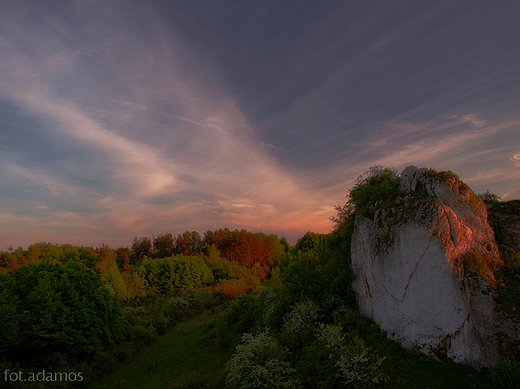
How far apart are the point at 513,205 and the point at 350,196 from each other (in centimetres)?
888

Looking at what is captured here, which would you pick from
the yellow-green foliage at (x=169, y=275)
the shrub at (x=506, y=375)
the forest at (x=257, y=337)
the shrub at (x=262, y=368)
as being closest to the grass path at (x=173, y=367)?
the forest at (x=257, y=337)

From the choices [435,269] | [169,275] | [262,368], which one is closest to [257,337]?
[262,368]

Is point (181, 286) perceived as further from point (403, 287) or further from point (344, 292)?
point (403, 287)

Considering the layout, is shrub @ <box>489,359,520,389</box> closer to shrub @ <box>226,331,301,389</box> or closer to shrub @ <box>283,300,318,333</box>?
shrub @ <box>226,331,301,389</box>

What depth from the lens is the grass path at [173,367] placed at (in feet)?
52.4

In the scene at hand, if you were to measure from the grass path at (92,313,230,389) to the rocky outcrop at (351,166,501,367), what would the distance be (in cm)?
1010

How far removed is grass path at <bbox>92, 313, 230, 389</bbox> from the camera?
16.0 m

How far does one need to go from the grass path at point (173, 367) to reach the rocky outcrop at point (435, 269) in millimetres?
10103

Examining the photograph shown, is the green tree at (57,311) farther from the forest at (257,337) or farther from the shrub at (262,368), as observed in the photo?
the shrub at (262,368)

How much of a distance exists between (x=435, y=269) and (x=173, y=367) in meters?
18.9

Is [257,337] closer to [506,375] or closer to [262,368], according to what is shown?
[262,368]

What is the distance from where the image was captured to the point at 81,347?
2052cm

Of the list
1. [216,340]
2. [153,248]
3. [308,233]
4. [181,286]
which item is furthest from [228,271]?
[216,340]

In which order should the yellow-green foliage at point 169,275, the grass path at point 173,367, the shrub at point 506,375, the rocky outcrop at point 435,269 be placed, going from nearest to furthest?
1. the shrub at point 506,375
2. the rocky outcrop at point 435,269
3. the grass path at point 173,367
4. the yellow-green foliage at point 169,275
